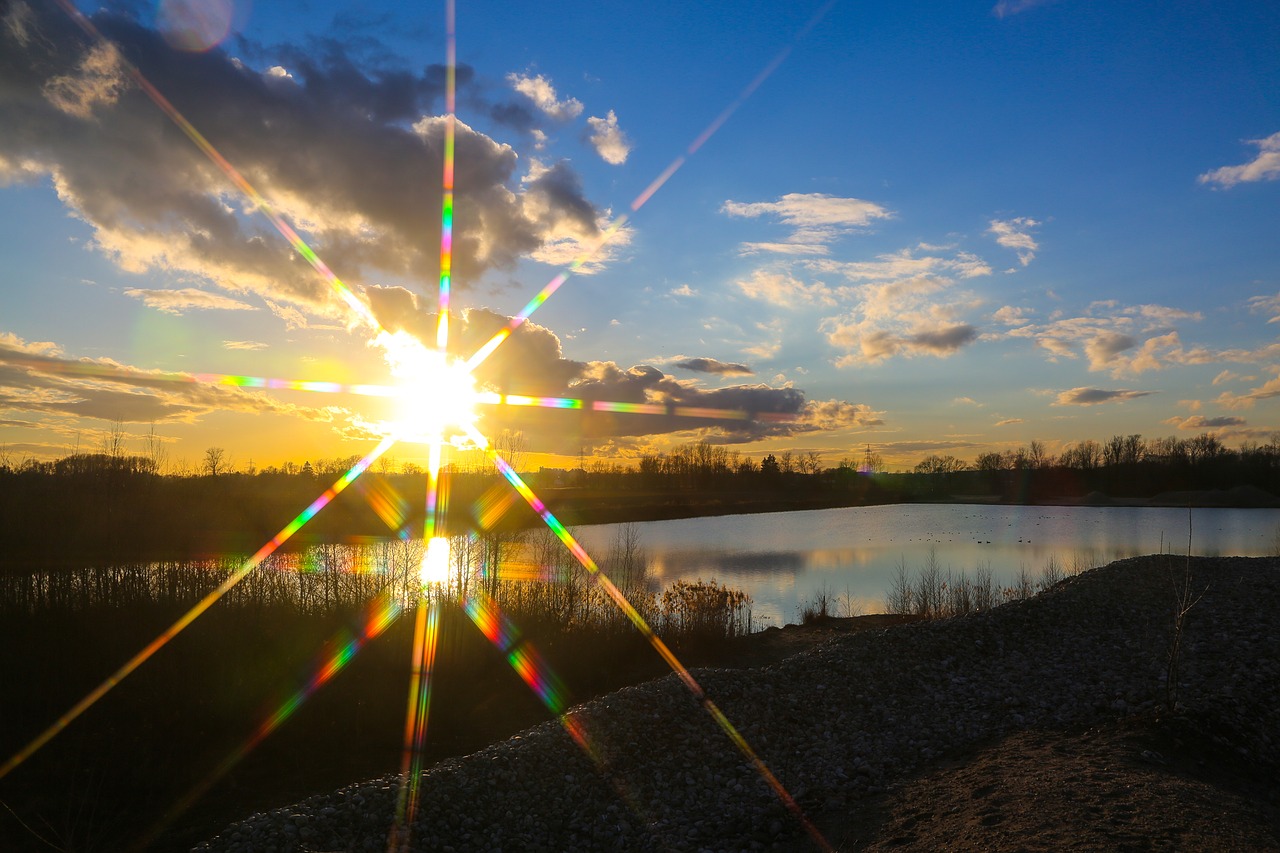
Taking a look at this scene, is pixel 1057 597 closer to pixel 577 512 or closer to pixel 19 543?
pixel 19 543

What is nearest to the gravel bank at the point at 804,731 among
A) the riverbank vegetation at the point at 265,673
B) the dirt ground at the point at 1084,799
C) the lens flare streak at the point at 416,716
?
the lens flare streak at the point at 416,716

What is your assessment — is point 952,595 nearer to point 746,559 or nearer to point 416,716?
point 746,559

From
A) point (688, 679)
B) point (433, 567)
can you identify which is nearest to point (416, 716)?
point (688, 679)

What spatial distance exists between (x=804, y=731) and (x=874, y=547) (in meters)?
36.5

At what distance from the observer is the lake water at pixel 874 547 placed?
30234 millimetres

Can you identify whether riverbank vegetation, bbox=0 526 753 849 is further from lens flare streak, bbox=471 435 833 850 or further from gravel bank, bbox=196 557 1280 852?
gravel bank, bbox=196 557 1280 852

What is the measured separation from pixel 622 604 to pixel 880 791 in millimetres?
10338

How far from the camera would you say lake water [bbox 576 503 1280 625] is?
1190 inches

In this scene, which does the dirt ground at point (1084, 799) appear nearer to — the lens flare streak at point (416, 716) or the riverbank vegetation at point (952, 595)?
the lens flare streak at point (416, 716)

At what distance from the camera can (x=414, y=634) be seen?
49.8 ft

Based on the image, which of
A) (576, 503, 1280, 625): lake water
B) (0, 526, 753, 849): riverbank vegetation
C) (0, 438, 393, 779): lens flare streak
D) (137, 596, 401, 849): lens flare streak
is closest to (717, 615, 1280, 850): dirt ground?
(0, 526, 753, 849): riverbank vegetation

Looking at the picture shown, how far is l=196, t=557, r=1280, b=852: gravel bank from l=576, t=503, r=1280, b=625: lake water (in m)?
9.72

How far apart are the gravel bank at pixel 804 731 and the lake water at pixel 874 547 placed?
972 centimetres

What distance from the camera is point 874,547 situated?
44594 mm
